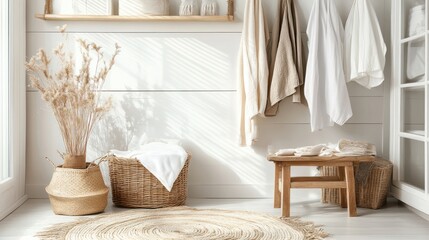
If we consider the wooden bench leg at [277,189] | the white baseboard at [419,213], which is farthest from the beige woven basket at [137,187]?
the white baseboard at [419,213]

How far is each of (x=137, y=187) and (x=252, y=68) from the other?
1.05 metres

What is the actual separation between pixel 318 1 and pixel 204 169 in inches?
52.8

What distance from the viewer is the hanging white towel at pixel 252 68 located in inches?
138

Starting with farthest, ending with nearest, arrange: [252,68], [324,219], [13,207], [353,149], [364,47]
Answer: [252,68]
[364,47]
[13,207]
[353,149]
[324,219]

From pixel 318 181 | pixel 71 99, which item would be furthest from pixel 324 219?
pixel 71 99

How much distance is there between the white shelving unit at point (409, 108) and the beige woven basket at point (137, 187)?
4.52 feet

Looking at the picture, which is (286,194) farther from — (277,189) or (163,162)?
(163,162)

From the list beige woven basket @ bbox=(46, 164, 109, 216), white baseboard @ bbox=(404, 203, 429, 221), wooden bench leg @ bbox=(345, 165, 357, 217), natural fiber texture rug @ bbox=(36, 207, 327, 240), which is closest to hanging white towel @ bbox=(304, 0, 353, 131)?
wooden bench leg @ bbox=(345, 165, 357, 217)

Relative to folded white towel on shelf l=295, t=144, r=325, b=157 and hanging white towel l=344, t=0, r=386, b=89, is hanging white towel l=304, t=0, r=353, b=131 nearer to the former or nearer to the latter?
hanging white towel l=344, t=0, r=386, b=89

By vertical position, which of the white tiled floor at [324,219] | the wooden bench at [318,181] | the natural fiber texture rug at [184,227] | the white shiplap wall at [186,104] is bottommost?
the white tiled floor at [324,219]

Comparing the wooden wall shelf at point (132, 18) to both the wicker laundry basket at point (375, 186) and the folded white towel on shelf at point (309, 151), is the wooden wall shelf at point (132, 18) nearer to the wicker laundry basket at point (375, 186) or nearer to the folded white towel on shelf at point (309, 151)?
the folded white towel on shelf at point (309, 151)

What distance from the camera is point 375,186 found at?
3318 mm

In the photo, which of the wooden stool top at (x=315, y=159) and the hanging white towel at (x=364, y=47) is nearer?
the wooden stool top at (x=315, y=159)

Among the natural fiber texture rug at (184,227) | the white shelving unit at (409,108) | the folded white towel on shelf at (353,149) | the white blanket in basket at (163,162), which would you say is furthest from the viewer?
the white blanket in basket at (163,162)
